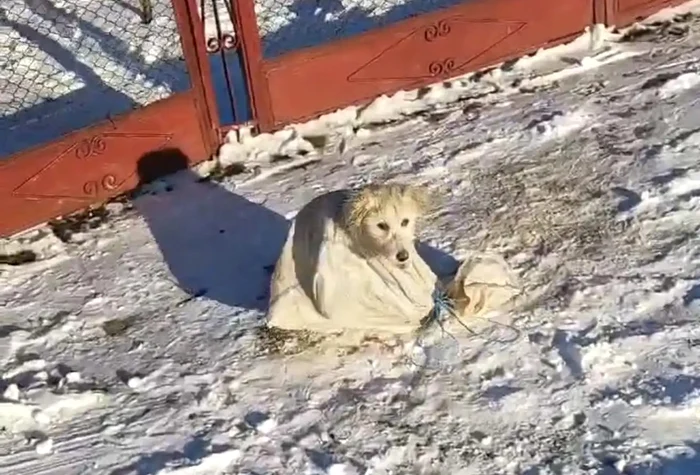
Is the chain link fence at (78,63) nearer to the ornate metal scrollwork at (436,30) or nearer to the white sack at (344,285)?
the ornate metal scrollwork at (436,30)

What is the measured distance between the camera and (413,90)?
5570 mm

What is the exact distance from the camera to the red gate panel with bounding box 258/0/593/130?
17.4 feet

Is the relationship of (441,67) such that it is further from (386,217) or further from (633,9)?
(386,217)

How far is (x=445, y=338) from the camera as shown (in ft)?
13.2

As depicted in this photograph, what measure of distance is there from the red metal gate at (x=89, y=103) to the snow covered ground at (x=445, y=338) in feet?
0.45

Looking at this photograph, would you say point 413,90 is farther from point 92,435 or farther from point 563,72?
point 92,435

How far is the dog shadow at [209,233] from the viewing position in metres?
4.45

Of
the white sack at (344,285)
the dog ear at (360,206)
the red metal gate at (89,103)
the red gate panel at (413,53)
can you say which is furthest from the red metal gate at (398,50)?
the dog ear at (360,206)

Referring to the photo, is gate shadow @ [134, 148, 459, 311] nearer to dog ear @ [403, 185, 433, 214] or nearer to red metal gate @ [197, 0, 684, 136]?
red metal gate @ [197, 0, 684, 136]

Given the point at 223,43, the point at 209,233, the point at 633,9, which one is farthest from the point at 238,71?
the point at 633,9

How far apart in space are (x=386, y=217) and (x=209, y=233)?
142 centimetres

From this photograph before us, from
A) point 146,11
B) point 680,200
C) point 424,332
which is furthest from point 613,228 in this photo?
point 146,11

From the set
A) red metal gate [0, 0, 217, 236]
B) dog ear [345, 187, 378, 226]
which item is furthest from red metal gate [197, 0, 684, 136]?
dog ear [345, 187, 378, 226]

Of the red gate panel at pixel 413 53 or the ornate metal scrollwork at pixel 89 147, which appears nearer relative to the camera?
the ornate metal scrollwork at pixel 89 147
